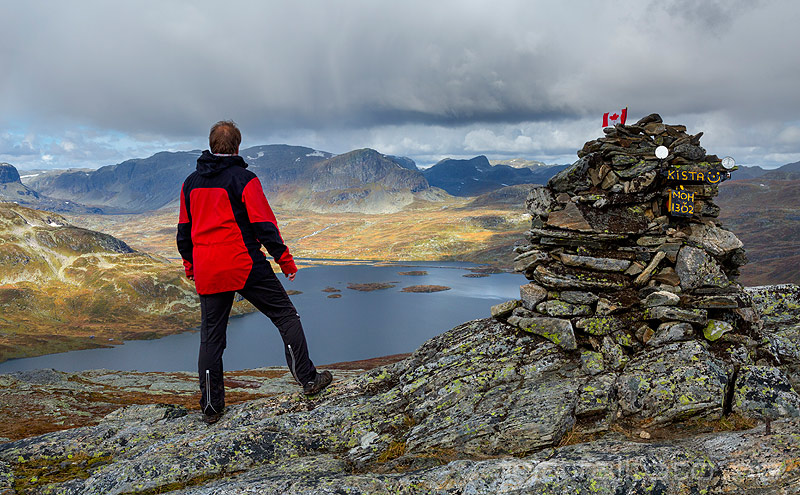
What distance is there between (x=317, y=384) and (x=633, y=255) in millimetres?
8937

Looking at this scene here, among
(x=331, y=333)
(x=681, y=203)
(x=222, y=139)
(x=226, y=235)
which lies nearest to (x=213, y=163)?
(x=222, y=139)

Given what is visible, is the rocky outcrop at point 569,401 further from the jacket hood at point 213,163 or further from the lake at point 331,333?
the lake at point 331,333

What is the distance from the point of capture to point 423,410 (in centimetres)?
960

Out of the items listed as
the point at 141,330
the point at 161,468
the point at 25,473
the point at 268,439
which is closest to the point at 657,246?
the point at 268,439

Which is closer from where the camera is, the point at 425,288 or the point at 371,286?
the point at 425,288

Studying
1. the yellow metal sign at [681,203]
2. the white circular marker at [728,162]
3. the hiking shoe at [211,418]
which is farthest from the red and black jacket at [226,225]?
the white circular marker at [728,162]

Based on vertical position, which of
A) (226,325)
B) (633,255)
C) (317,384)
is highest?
(633,255)

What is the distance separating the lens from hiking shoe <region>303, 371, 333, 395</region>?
11031 mm

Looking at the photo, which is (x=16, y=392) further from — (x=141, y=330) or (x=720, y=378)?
(x=141, y=330)

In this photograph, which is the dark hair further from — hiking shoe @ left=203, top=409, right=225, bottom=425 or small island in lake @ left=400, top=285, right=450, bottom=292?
small island in lake @ left=400, top=285, right=450, bottom=292

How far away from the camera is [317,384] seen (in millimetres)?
11062

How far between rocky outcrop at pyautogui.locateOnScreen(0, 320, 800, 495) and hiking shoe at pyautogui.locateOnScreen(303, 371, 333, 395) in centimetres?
22

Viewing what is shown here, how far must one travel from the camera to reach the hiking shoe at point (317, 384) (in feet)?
36.2

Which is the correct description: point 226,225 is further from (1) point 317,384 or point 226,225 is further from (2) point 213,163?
(1) point 317,384
